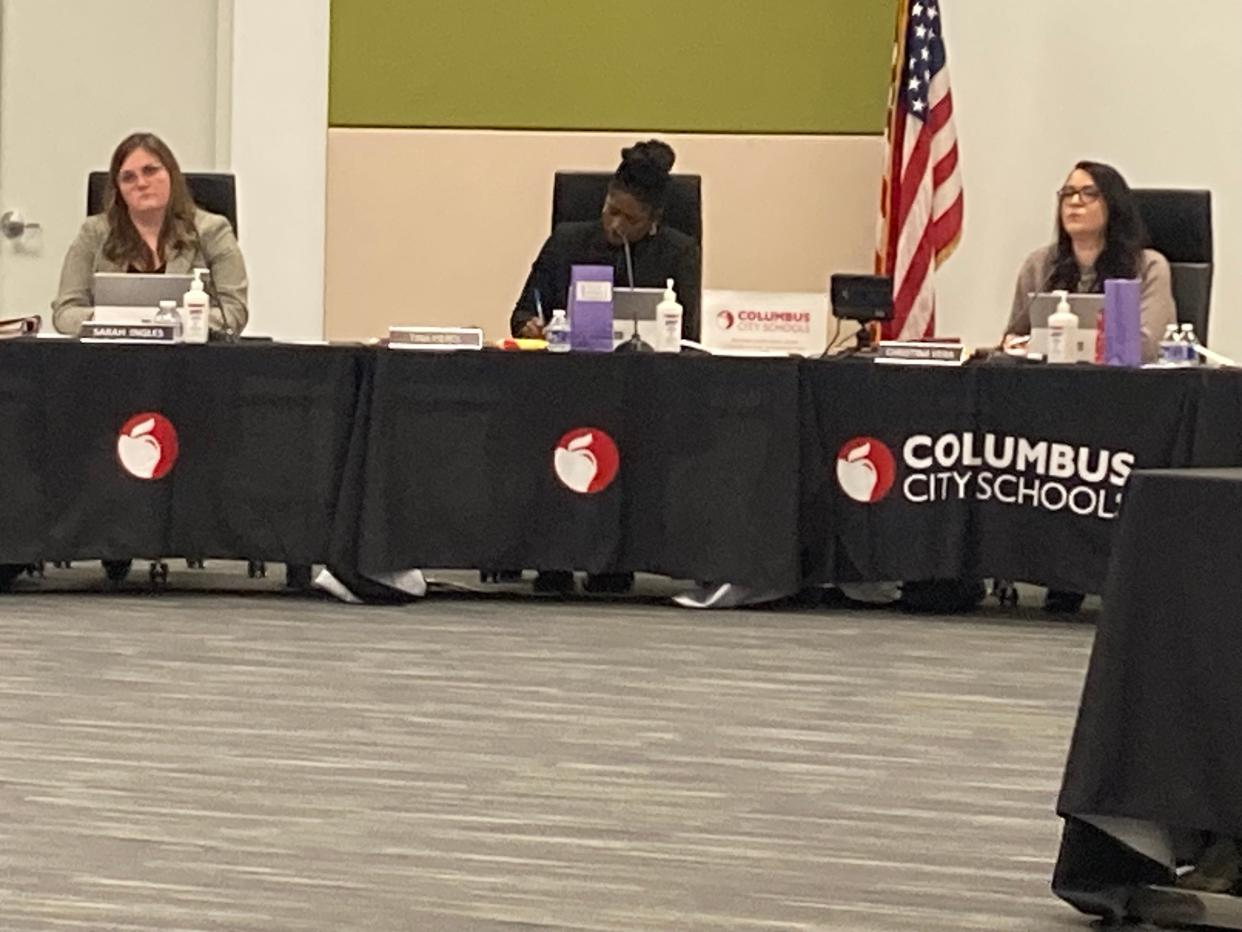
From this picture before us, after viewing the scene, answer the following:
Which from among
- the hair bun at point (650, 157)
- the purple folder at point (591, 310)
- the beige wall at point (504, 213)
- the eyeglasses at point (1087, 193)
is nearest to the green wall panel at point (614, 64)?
the beige wall at point (504, 213)

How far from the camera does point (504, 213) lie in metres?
8.73

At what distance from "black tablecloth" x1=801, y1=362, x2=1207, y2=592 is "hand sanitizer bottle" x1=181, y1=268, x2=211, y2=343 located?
4.96 feet

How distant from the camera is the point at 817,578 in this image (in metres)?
6.24

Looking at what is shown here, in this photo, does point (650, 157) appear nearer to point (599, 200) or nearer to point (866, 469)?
point (599, 200)

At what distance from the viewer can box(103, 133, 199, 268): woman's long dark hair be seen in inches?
259

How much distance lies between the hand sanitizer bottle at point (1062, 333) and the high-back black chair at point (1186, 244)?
22.7 inches

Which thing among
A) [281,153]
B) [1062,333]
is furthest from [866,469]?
[281,153]

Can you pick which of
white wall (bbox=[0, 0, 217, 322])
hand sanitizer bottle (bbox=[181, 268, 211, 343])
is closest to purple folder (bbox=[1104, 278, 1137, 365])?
hand sanitizer bottle (bbox=[181, 268, 211, 343])

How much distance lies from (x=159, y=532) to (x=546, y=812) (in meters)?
2.66

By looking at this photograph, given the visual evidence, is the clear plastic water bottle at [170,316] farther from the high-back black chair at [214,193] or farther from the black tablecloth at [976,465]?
the black tablecloth at [976,465]

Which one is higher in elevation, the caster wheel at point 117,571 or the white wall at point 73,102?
the white wall at point 73,102

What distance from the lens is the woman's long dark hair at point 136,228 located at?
6566 mm

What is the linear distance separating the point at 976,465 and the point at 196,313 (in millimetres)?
1991

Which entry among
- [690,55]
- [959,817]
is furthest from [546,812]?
[690,55]
